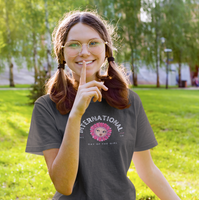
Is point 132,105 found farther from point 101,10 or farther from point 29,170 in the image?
point 101,10

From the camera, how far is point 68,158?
1366 millimetres

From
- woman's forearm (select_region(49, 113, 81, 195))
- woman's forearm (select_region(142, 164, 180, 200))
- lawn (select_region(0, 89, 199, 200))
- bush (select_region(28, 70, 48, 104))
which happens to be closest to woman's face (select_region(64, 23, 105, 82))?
woman's forearm (select_region(49, 113, 81, 195))

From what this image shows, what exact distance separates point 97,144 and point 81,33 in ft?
2.43

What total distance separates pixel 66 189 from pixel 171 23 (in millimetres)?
25472

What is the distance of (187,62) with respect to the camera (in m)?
26.7

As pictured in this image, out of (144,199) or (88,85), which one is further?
(144,199)

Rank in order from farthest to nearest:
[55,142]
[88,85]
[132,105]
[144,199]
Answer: [144,199]
[132,105]
[55,142]
[88,85]

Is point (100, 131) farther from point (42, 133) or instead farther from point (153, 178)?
point (153, 178)

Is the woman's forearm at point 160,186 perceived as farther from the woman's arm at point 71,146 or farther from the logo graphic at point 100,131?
the woman's arm at point 71,146

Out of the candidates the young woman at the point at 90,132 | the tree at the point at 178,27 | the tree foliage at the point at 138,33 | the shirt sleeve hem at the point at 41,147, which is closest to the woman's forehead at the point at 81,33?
the young woman at the point at 90,132

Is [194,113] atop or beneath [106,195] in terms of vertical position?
beneath

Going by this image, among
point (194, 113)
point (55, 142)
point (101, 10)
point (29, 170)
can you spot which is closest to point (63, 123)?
point (55, 142)

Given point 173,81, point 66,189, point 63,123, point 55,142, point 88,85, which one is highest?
point 88,85

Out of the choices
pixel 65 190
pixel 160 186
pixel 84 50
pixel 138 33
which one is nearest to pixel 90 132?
pixel 65 190
